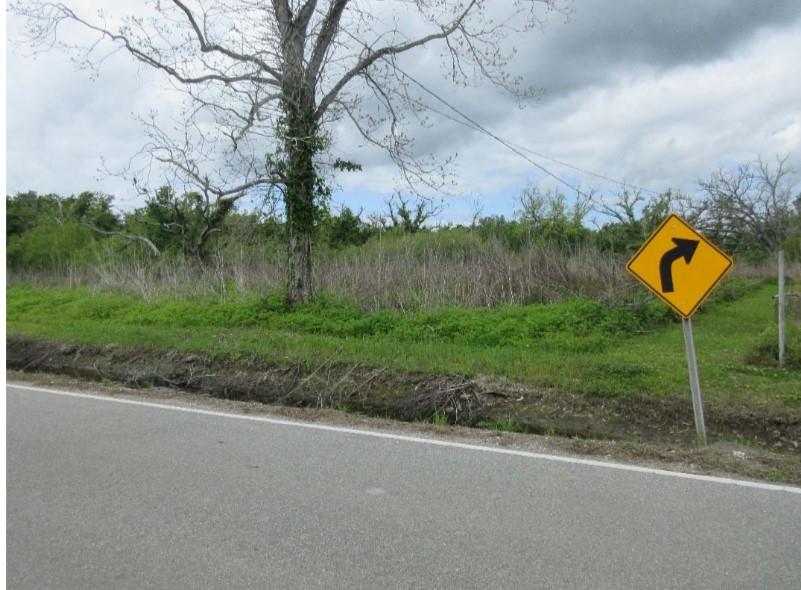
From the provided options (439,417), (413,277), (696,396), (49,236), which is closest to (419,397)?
(439,417)

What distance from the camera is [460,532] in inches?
170

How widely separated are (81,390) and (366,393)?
386 centimetres

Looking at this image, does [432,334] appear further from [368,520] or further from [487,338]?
[368,520]

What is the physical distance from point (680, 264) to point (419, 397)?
358 cm

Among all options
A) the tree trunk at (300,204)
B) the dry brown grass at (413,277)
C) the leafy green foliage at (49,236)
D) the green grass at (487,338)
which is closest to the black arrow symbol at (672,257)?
the green grass at (487,338)

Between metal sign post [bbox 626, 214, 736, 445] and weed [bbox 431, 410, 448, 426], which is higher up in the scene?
metal sign post [bbox 626, 214, 736, 445]

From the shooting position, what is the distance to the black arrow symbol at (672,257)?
21.8 feet

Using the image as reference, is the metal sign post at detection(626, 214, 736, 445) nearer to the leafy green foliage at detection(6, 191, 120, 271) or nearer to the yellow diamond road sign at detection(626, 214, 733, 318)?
the yellow diamond road sign at detection(626, 214, 733, 318)

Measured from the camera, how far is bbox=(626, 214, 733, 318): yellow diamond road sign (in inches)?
260

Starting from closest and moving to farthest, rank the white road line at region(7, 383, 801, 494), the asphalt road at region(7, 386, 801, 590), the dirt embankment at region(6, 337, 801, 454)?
the asphalt road at region(7, 386, 801, 590) → the white road line at region(7, 383, 801, 494) → the dirt embankment at region(6, 337, 801, 454)

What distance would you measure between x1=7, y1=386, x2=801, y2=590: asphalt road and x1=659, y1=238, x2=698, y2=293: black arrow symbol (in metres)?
2.13

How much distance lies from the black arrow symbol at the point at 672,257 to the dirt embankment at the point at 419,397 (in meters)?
1.63

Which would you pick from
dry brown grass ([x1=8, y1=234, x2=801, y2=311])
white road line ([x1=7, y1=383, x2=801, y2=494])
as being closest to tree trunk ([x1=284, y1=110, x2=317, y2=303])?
dry brown grass ([x1=8, y1=234, x2=801, y2=311])

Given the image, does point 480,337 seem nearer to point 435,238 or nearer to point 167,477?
point 167,477
